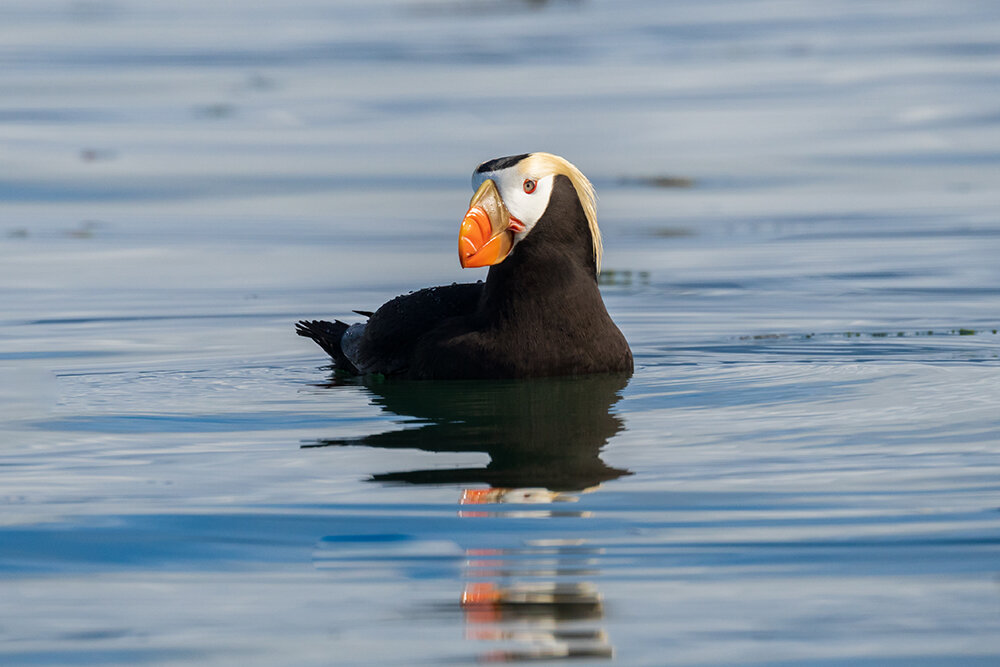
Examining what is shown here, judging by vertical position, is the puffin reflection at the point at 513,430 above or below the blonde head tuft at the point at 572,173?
below

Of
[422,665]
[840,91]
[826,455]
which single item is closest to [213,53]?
[840,91]

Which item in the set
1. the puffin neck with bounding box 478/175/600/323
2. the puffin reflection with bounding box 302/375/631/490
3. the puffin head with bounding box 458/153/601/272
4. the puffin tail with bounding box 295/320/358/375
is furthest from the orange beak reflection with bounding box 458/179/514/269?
the puffin tail with bounding box 295/320/358/375

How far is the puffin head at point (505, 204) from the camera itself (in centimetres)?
792

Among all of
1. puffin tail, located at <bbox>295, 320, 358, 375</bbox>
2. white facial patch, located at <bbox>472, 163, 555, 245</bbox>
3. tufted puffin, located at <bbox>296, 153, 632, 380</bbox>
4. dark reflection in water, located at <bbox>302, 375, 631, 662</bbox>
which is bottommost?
dark reflection in water, located at <bbox>302, 375, 631, 662</bbox>

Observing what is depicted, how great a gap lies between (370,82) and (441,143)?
7.13 m

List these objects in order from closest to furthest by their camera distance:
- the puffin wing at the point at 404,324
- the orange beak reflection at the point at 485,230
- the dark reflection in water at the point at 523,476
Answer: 1. the dark reflection in water at the point at 523,476
2. the orange beak reflection at the point at 485,230
3. the puffin wing at the point at 404,324

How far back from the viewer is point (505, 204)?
26.4 feet

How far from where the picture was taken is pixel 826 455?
6508mm

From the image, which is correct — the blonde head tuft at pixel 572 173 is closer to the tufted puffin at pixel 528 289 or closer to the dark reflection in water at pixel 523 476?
the tufted puffin at pixel 528 289

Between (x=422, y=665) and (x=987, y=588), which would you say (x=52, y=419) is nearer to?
(x=422, y=665)

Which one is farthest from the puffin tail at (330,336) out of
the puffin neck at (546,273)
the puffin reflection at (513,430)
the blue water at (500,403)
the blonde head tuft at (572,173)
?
the blonde head tuft at (572,173)

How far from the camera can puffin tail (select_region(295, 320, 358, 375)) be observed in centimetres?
928

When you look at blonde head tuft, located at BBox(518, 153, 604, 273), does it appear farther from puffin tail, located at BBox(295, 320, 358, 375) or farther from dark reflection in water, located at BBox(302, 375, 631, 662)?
puffin tail, located at BBox(295, 320, 358, 375)

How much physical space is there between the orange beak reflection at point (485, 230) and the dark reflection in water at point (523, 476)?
0.61 metres
